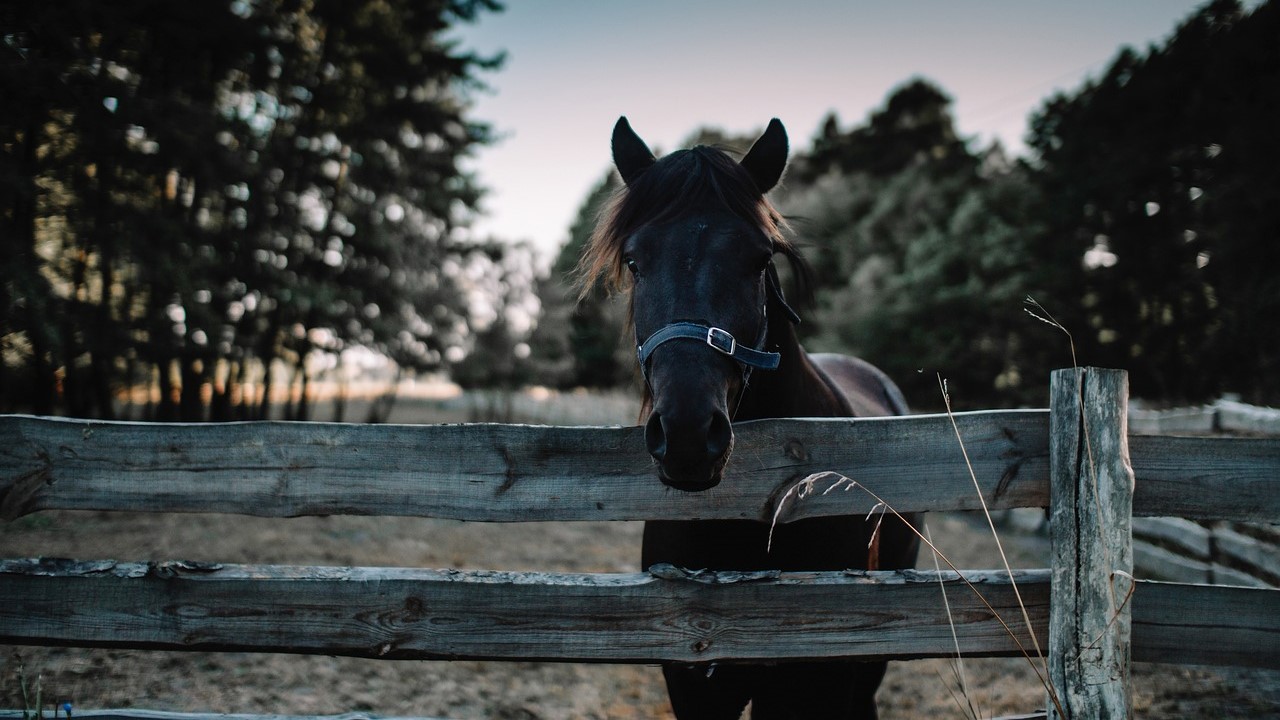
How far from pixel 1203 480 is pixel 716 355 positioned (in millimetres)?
1571

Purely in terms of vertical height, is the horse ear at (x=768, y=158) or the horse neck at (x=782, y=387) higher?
the horse ear at (x=768, y=158)


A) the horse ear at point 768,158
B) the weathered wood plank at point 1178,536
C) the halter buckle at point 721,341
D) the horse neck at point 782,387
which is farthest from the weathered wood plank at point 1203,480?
the weathered wood plank at point 1178,536

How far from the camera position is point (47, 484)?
199cm

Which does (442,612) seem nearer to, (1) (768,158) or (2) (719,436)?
(2) (719,436)

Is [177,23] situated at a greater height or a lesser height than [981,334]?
greater

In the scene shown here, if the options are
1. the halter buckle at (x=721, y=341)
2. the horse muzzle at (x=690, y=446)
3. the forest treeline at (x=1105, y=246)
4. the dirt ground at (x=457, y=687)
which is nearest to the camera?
the horse muzzle at (x=690, y=446)

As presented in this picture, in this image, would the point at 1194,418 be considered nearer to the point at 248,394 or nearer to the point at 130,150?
the point at 130,150

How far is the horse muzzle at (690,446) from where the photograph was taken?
157cm

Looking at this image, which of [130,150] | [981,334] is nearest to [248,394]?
[130,150]

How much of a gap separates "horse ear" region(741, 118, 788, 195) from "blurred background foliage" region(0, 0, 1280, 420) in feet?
17.9

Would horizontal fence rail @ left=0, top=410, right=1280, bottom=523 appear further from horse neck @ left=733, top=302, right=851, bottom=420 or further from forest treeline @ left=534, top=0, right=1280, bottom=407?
forest treeline @ left=534, top=0, right=1280, bottom=407

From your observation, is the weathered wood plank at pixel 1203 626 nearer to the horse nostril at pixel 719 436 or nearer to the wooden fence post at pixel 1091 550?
the wooden fence post at pixel 1091 550

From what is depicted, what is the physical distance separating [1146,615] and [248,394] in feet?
65.9

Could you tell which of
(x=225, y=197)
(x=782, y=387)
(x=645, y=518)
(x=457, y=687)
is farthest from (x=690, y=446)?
(x=225, y=197)
